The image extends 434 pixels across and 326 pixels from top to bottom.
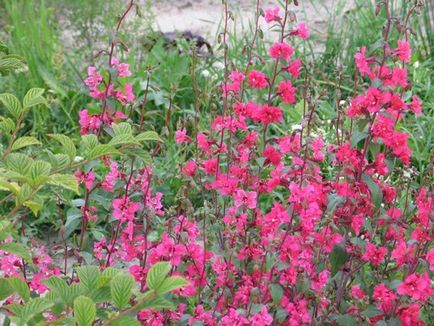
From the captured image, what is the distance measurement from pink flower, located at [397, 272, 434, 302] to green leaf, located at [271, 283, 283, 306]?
0.96ft

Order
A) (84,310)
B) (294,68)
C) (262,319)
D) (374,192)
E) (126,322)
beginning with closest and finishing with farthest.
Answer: (84,310) → (126,322) → (262,319) → (374,192) → (294,68)

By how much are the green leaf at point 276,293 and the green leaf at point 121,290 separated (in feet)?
3.03

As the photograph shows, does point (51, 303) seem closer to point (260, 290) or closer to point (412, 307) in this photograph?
point (260, 290)

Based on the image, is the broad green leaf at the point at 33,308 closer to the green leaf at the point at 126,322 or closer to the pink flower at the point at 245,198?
the green leaf at the point at 126,322

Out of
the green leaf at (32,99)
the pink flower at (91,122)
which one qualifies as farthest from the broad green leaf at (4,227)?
the pink flower at (91,122)

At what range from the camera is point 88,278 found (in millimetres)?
1704

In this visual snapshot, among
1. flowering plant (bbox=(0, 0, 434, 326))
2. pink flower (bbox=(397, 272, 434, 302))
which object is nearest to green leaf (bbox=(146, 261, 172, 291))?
flowering plant (bbox=(0, 0, 434, 326))

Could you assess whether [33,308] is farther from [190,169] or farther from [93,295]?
[190,169]

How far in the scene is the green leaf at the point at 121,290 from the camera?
62.3 inches

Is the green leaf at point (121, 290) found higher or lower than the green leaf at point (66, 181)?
lower

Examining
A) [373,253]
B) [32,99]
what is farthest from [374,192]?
[32,99]

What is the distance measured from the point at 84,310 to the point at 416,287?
116 cm

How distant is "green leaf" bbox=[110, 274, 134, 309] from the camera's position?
5.19ft

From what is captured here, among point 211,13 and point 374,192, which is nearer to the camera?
point 374,192
